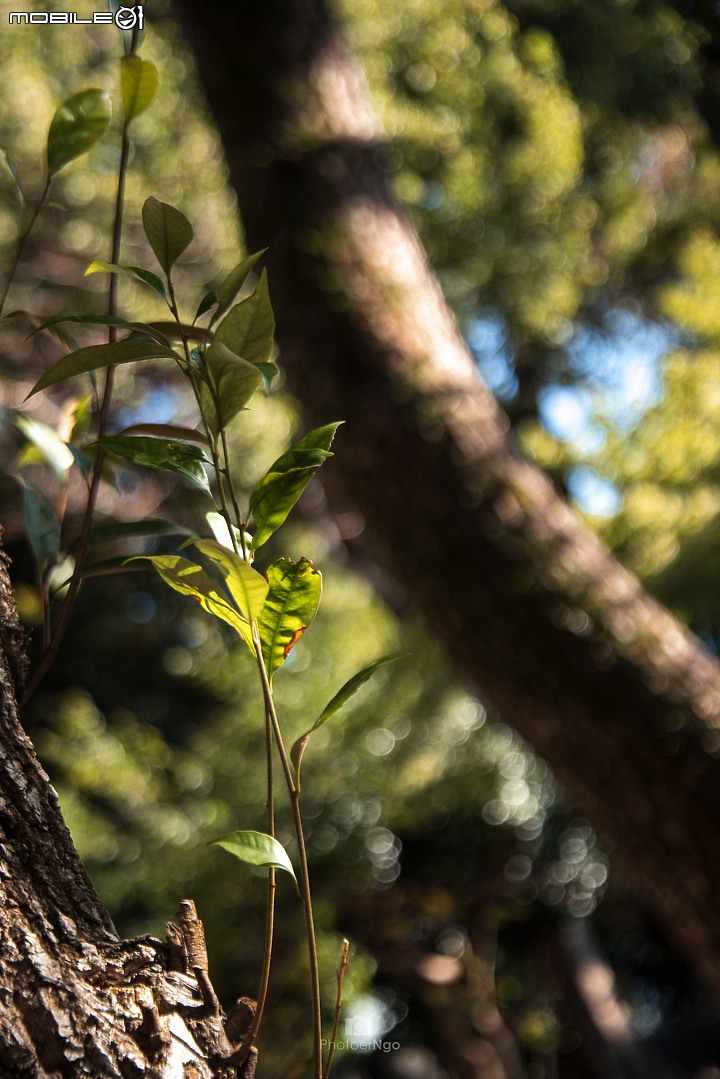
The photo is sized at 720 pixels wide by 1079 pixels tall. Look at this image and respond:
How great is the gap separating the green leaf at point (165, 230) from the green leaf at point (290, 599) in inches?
4.6

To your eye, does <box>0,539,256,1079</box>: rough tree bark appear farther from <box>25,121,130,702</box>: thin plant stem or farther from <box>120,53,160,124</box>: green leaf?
<box>120,53,160,124</box>: green leaf

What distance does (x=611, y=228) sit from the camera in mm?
2369

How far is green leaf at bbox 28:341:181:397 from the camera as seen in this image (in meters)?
0.32

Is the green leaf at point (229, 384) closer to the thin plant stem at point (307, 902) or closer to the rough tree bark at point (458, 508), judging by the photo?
the thin plant stem at point (307, 902)

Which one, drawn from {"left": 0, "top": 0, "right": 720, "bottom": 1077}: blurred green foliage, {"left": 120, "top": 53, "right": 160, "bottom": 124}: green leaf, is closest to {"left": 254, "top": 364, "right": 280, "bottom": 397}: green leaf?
{"left": 120, "top": 53, "right": 160, "bottom": 124}: green leaf

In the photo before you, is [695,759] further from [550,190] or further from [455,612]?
[550,190]

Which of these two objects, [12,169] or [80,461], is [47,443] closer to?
[80,461]

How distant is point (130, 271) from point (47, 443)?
0.09 m

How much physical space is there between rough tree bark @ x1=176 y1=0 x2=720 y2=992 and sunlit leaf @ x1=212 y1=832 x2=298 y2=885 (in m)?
0.74

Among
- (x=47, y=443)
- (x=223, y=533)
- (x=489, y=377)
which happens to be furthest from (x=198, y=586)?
(x=489, y=377)

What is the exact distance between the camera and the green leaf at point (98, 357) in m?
0.32

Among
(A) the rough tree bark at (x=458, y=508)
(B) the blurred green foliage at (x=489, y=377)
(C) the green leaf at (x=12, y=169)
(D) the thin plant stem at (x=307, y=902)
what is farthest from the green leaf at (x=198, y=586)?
(B) the blurred green foliage at (x=489, y=377)

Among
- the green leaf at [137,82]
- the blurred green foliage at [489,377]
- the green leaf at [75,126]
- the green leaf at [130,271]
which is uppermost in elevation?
the green leaf at [137,82]

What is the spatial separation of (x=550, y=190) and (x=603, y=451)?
814 millimetres
